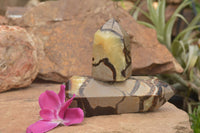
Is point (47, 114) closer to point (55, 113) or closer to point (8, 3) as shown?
point (55, 113)

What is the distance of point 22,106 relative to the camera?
1.39m

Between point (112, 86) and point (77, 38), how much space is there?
1.02 m

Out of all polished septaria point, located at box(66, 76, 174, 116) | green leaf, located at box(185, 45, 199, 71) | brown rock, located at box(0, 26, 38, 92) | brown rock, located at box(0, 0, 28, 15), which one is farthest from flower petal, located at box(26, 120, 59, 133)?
brown rock, located at box(0, 0, 28, 15)

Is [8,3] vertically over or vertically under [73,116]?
over

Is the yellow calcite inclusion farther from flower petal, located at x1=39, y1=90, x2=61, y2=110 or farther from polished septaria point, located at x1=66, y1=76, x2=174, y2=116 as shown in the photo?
flower petal, located at x1=39, y1=90, x2=61, y2=110

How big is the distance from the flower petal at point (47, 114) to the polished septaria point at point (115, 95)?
0.37 ft

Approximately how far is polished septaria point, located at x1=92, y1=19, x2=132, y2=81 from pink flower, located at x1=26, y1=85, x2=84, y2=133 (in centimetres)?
21

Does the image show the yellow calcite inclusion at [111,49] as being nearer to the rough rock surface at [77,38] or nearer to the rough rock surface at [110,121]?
the rough rock surface at [110,121]

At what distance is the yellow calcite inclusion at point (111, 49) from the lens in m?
1.21

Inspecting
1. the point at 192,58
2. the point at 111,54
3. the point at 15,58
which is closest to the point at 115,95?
the point at 111,54

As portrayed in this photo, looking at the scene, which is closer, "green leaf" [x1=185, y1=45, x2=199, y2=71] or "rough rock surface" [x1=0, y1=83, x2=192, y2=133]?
"rough rock surface" [x1=0, y1=83, x2=192, y2=133]

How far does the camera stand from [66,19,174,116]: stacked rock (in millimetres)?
1208

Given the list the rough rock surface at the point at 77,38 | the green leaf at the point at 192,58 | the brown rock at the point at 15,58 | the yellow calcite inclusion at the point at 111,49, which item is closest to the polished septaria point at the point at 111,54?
the yellow calcite inclusion at the point at 111,49

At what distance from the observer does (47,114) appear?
1.14 meters
